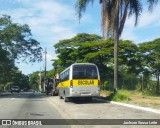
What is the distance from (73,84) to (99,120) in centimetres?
1155

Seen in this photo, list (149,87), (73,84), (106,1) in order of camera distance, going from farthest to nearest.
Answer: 1. (149,87)
2. (106,1)
3. (73,84)

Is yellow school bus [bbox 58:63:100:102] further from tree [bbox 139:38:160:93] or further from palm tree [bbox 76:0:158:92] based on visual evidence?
tree [bbox 139:38:160:93]

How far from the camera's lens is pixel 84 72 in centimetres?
2616

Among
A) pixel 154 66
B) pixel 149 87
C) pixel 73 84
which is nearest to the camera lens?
pixel 73 84

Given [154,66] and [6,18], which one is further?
[6,18]

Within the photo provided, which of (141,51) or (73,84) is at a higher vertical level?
(141,51)

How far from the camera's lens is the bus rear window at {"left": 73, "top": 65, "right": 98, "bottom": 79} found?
85.7 ft

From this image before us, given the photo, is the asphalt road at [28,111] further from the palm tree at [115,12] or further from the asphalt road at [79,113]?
the palm tree at [115,12]

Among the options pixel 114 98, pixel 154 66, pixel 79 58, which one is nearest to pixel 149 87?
pixel 154 66

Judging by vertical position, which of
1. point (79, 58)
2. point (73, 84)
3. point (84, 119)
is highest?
point (79, 58)

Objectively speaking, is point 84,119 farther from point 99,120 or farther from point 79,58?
point 79,58

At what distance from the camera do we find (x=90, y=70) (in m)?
26.3

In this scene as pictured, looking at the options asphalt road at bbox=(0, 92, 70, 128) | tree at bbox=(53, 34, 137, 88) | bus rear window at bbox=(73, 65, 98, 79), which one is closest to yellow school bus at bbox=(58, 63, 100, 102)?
bus rear window at bbox=(73, 65, 98, 79)

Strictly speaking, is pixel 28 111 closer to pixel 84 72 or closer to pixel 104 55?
pixel 84 72
